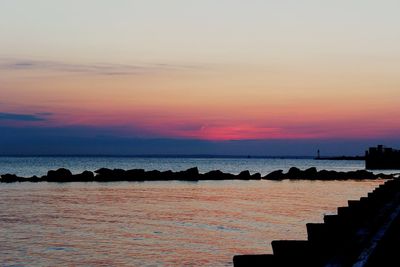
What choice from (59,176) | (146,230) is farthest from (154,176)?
(146,230)

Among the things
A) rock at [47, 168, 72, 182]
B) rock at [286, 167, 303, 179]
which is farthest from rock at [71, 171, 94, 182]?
rock at [286, 167, 303, 179]

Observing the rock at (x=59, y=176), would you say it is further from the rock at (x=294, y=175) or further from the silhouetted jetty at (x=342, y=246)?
the silhouetted jetty at (x=342, y=246)

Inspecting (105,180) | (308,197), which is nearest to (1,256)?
(308,197)

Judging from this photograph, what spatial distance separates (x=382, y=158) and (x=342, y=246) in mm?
103766

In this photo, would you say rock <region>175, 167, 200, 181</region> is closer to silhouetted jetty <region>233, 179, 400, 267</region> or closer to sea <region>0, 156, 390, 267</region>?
sea <region>0, 156, 390, 267</region>

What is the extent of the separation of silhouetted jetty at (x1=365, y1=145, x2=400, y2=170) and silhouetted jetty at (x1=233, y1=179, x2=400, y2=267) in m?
98.4

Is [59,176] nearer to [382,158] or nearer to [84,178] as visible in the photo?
[84,178]

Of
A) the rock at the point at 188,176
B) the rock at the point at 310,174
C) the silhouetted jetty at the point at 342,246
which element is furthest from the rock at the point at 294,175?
the silhouetted jetty at the point at 342,246

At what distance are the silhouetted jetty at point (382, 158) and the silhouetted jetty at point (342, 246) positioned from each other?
98.4 m

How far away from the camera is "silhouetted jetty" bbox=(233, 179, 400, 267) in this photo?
7180 mm

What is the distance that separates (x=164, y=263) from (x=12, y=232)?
322 inches

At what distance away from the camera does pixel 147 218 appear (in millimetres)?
27578

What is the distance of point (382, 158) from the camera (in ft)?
354

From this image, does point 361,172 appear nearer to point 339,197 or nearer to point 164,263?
point 339,197
